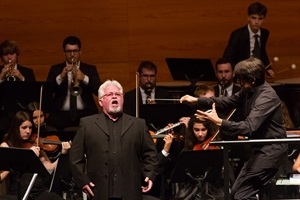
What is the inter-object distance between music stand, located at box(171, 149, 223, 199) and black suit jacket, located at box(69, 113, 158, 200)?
0.48 m

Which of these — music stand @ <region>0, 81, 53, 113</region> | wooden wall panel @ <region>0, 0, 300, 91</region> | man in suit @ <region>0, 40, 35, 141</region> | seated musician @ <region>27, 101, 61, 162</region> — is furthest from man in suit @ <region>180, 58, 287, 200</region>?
wooden wall panel @ <region>0, 0, 300, 91</region>

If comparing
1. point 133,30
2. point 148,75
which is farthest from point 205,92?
point 133,30

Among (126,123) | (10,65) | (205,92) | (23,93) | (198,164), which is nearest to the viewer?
(126,123)

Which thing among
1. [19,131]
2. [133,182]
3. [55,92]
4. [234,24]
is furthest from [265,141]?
[234,24]

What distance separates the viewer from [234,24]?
32.7 feet

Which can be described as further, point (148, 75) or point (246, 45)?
point (246, 45)

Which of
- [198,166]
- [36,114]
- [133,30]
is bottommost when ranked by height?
[198,166]

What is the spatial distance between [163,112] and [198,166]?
74cm

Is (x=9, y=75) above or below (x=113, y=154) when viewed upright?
above

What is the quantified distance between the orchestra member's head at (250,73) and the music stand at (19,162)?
165 cm

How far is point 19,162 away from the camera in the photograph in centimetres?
657

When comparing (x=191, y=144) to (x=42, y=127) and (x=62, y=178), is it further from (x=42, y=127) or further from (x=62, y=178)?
(x=42, y=127)

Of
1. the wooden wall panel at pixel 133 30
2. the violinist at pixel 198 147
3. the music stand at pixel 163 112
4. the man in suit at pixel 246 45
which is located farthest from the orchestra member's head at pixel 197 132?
the wooden wall panel at pixel 133 30

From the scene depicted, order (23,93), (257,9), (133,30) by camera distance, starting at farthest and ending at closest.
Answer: (133,30) < (257,9) < (23,93)
